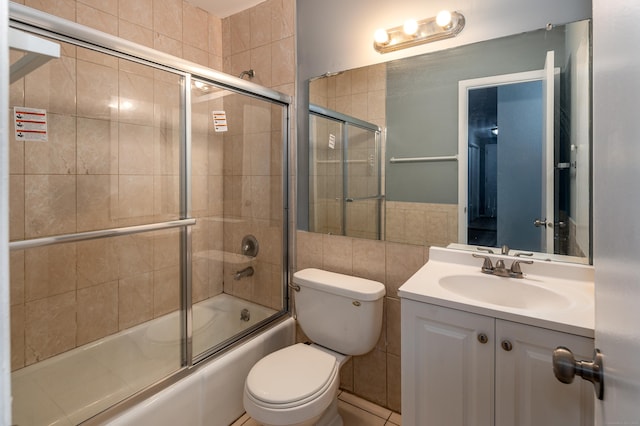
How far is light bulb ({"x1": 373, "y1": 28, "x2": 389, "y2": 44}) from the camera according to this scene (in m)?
1.66

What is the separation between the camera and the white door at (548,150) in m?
1.32

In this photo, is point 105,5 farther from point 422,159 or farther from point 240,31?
point 422,159

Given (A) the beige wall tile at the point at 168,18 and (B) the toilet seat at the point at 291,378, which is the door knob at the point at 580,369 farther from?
(A) the beige wall tile at the point at 168,18

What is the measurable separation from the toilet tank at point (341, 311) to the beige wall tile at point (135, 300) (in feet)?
2.66

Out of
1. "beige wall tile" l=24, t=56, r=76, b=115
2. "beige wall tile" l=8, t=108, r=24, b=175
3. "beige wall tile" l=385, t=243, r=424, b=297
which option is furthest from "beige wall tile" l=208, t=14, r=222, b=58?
"beige wall tile" l=385, t=243, r=424, b=297

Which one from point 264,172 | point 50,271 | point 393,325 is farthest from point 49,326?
point 393,325

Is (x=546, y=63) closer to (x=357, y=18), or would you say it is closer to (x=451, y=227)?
(x=451, y=227)

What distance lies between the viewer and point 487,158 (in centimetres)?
146

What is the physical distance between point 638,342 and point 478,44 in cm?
149

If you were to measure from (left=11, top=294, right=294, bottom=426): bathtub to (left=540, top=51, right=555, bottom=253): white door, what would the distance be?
61.8 inches

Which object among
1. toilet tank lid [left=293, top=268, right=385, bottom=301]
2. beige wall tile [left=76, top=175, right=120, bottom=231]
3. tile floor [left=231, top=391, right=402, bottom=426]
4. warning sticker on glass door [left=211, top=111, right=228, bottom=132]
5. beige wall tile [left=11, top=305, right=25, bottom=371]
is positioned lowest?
tile floor [left=231, top=391, right=402, bottom=426]

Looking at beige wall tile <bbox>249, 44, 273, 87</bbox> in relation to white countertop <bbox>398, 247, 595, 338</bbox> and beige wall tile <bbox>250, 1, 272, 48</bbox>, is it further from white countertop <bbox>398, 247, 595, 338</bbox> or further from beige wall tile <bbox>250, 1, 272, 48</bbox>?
white countertop <bbox>398, 247, 595, 338</bbox>

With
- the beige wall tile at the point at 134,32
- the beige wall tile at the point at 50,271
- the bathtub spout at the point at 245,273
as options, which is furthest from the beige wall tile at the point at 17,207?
the bathtub spout at the point at 245,273

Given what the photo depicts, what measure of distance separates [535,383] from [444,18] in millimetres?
1549
